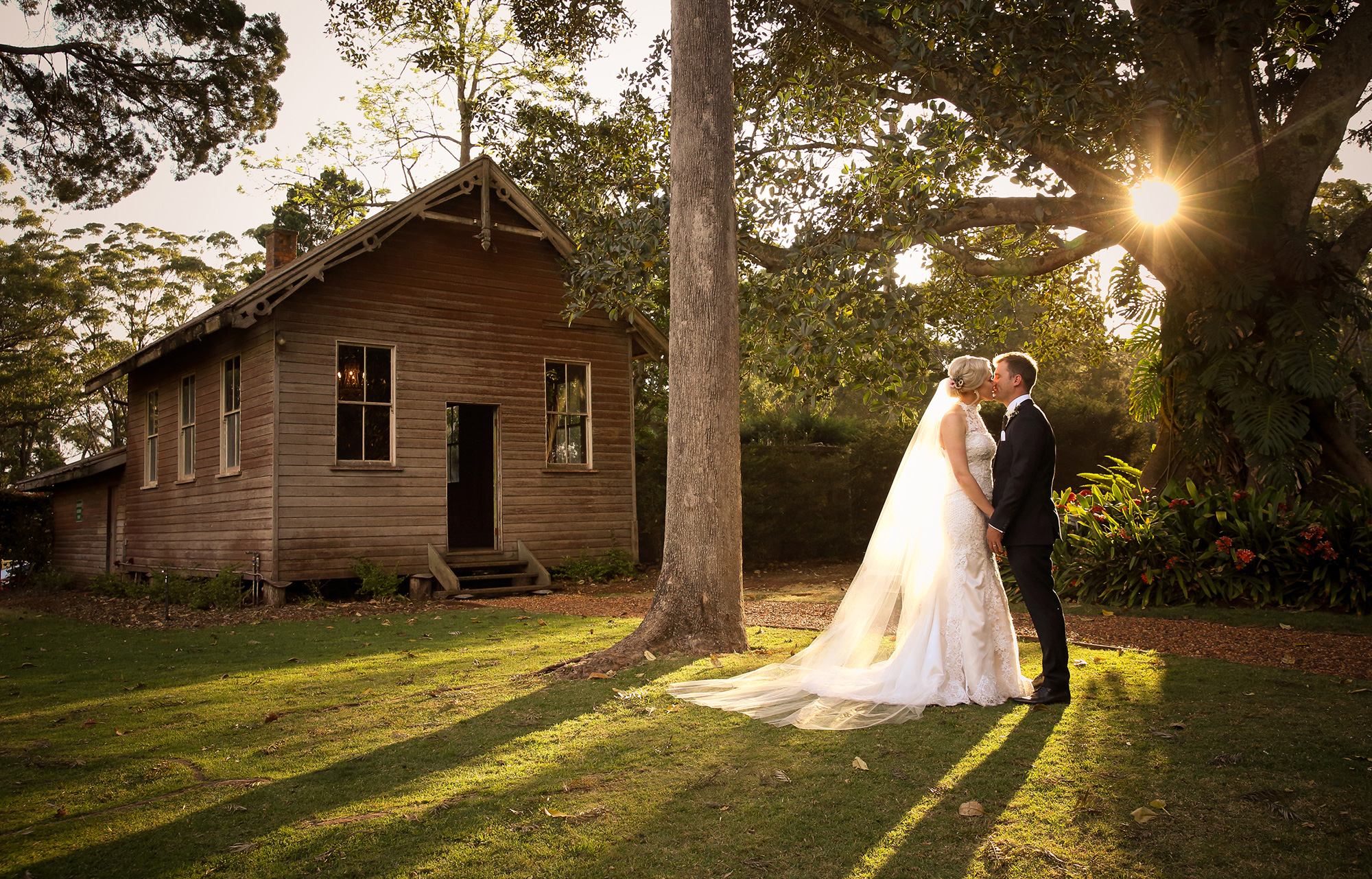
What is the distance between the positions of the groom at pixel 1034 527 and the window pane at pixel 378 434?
36.5 ft

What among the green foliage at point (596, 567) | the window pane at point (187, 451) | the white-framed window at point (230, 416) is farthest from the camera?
the window pane at point (187, 451)

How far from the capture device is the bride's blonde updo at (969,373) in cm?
573

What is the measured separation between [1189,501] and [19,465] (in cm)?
4876

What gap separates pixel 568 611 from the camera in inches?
445

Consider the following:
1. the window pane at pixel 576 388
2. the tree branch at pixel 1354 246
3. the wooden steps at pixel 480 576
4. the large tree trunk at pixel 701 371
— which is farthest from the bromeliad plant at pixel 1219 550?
the window pane at pixel 576 388

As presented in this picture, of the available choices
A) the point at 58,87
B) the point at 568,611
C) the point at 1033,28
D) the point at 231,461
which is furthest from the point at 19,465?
the point at 1033,28

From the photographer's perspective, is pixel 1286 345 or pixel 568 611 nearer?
pixel 1286 345

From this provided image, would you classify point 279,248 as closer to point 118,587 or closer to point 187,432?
point 187,432

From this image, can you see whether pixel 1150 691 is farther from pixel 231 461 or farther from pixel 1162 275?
pixel 231 461

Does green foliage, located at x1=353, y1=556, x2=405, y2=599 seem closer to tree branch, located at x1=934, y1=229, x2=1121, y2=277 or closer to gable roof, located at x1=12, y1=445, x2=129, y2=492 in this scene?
tree branch, located at x1=934, y1=229, x2=1121, y2=277

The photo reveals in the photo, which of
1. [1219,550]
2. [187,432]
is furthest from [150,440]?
[1219,550]

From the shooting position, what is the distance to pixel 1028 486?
523 centimetres

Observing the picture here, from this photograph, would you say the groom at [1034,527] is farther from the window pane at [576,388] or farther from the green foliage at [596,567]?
the window pane at [576,388]

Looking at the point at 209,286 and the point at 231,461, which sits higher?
the point at 209,286
